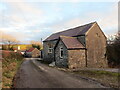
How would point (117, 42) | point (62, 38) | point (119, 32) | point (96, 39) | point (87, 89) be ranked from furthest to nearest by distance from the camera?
point (119, 32) → point (117, 42) → point (96, 39) → point (62, 38) → point (87, 89)

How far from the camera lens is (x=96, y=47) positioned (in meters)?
21.1

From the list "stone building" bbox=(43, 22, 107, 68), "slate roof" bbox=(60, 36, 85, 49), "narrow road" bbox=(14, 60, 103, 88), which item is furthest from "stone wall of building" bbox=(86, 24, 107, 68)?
"narrow road" bbox=(14, 60, 103, 88)

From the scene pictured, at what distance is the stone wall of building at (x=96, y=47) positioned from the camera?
65.3 feet

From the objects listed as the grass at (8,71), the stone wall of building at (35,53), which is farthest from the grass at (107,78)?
the stone wall of building at (35,53)

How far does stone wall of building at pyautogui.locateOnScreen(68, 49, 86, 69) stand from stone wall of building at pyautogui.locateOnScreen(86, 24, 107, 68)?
126cm

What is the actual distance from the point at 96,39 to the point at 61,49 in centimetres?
720

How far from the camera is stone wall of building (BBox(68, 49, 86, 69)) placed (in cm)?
1761

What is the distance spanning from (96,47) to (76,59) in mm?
5621

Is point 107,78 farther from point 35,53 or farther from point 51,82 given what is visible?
point 35,53

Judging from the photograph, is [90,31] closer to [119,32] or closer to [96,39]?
[96,39]

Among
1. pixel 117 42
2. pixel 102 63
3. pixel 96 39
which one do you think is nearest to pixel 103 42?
pixel 96 39

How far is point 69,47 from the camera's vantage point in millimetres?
17656

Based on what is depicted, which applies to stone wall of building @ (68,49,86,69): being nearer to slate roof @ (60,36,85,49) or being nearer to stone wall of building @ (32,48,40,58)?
slate roof @ (60,36,85,49)

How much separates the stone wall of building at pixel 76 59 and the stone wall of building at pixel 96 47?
1.26 metres
